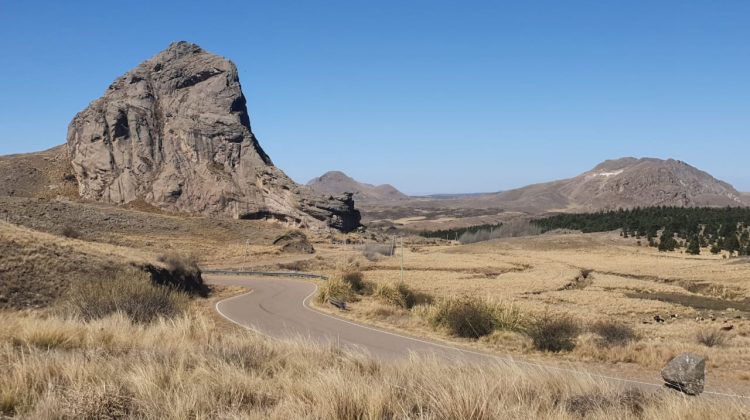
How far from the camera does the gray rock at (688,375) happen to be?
→ 9.18 meters

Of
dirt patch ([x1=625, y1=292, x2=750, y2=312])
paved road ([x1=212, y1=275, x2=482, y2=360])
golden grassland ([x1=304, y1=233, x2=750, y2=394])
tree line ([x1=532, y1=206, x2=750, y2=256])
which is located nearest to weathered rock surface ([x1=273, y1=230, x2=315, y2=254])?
golden grassland ([x1=304, y1=233, x2=750, y2=394])

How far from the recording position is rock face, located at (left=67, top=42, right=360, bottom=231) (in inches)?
3460

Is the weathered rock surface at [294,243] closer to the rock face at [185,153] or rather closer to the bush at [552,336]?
the rock face at [185,153]

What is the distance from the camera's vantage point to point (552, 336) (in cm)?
1856

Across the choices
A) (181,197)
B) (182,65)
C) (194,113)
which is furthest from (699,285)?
(182,65)

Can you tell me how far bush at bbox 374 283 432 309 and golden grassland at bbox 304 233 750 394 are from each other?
688 mm

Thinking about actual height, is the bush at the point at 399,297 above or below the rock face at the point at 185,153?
below

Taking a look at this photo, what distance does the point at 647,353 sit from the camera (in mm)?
16781

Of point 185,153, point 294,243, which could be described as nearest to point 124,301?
point 294,243

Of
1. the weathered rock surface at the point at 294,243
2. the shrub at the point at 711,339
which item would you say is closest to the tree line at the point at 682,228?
the weathered rock surface at the point at 294,243

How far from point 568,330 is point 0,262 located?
23.3 meters

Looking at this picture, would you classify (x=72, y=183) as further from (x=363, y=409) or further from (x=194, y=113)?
(x=363, y=409)

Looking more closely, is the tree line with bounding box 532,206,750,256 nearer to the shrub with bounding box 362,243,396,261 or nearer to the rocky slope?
the shrub with bounding box 362,243,396,261

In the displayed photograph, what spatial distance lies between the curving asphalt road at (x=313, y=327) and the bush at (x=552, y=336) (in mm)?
2356
